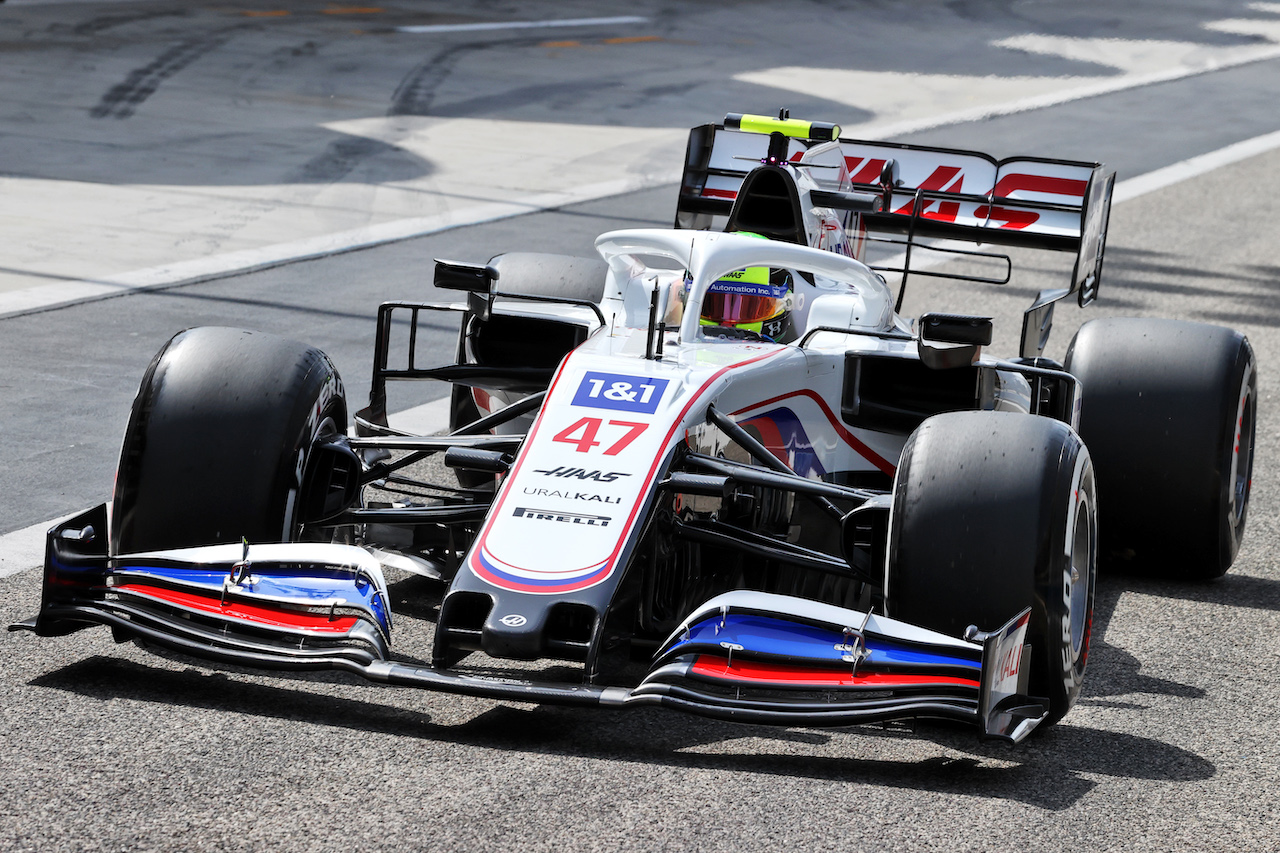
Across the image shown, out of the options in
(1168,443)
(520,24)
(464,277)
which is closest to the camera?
(464,277)

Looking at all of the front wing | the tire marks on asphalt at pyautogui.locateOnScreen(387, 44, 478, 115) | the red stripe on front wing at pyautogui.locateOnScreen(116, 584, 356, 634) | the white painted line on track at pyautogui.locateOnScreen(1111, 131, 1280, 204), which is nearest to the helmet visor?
the front wing

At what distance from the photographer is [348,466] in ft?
18.3

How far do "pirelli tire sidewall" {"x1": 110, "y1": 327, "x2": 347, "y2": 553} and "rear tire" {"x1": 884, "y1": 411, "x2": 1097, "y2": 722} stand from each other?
6.06 feet

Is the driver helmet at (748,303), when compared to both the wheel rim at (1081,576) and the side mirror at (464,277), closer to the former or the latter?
the side mirror at (464,277)

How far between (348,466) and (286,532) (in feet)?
1.29

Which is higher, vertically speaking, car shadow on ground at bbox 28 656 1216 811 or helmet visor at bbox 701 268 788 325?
helmet visor at bbox 701 268 788 325

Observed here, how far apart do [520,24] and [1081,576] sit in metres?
24.2

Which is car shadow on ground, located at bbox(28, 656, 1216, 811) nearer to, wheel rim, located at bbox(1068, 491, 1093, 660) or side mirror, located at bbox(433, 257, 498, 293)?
wheel rim, located at bbox(1068, 491, 1093, 660)

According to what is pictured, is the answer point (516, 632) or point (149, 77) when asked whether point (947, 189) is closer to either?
point (516, 632)

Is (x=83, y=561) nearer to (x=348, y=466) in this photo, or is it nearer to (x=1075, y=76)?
(x=348, y=466)

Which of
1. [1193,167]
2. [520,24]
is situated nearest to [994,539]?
[1193,167]

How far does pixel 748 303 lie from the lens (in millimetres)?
6262

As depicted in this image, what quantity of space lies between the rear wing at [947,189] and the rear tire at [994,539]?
2.93 meters

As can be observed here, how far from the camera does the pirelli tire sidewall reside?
5164 mm
